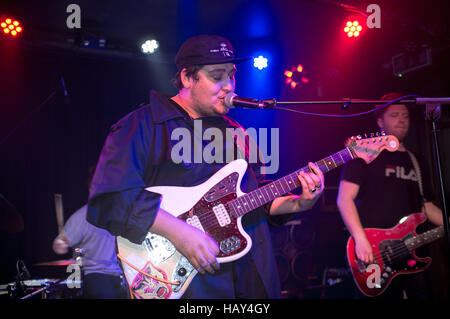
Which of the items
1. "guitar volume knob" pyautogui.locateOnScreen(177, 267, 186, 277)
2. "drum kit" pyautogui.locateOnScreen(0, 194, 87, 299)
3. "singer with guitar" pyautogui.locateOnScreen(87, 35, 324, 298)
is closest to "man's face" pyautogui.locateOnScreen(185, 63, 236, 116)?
"singer with guitar" pyautogui.locateOnScreen(87, 35, 324, 298)

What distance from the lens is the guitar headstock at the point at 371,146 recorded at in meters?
2.72

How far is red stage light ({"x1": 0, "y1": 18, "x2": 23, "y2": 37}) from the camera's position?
4.80 metres

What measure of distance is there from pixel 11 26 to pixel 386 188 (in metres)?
5.11

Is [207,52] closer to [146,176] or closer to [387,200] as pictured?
[146,176]

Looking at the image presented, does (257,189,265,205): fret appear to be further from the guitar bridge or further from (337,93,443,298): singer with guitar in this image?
(337,93,443,298): singer with guitar

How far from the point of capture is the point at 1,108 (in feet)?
18.0

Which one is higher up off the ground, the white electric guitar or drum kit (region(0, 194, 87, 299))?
the white electric guitar

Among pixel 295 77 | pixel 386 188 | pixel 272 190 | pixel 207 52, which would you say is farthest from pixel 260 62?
pixel 272 190

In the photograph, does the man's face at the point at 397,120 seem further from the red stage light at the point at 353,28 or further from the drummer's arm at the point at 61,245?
the drummer's arm at the point at 61,245

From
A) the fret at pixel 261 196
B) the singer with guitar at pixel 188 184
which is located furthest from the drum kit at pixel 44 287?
the fret at pixel 261 196

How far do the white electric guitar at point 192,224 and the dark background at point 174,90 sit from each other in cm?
293

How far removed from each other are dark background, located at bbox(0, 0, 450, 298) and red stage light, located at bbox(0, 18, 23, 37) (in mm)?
127

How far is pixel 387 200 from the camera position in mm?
3607
